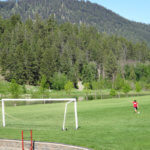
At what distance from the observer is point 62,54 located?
136375 millimetres

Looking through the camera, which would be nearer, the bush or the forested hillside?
the bush

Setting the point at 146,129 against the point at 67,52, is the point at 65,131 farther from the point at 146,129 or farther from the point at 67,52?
the point at 67,52

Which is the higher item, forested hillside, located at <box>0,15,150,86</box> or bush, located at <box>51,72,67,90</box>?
forested hillside, located at <box>0,15,150,86</box>

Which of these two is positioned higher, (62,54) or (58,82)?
(62,54)

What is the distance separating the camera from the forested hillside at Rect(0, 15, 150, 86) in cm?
11419

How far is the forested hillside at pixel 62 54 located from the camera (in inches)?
4496

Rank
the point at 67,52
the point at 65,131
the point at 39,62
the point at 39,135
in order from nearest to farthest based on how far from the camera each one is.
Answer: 1. the point at 39,135
2. the point at 65,131
3. the point at 39,62
4. the point at 67,52

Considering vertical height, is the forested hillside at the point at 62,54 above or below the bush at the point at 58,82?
above

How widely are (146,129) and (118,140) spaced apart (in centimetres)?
405

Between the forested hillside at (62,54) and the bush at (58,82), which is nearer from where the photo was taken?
the bush at (58,82)

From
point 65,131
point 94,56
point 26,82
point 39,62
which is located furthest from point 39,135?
point 94,56

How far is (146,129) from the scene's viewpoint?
64.2 ft

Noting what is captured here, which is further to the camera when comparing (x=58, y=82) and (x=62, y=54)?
(x=62, y=54)

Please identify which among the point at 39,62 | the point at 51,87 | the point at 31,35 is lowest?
the point at 51,87
